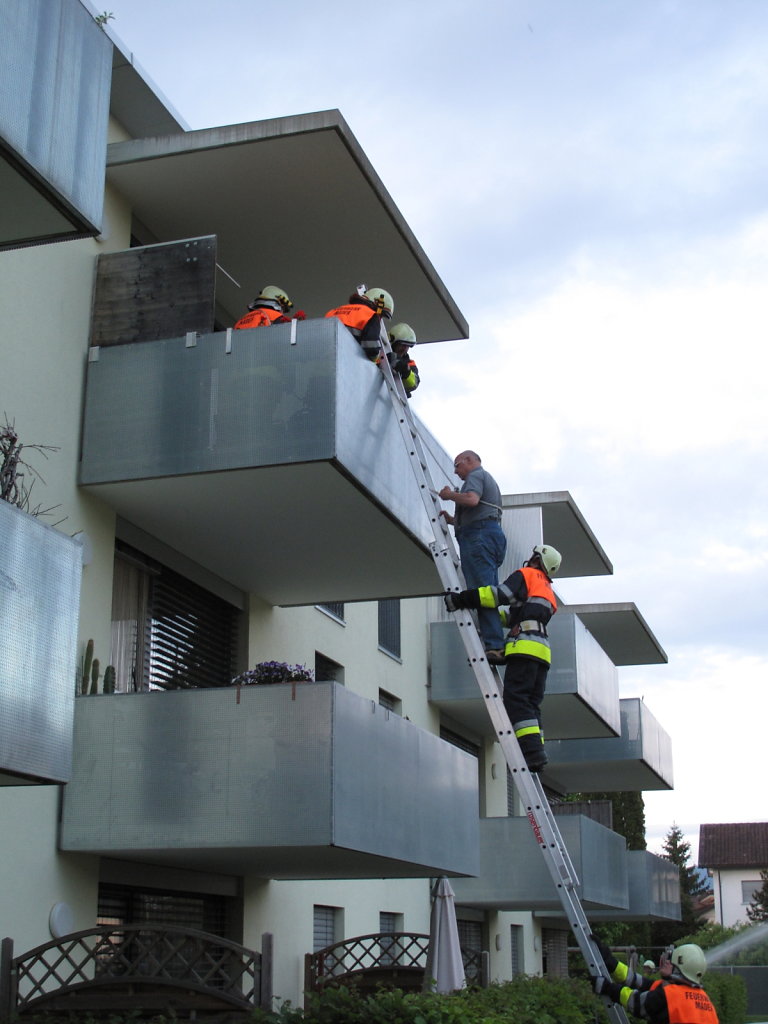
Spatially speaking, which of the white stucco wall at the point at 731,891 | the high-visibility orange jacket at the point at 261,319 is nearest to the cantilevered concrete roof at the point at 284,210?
the high-visibility orange jacket at the point at 261,319

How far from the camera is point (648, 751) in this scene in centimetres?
2784

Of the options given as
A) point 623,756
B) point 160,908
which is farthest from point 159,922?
point 623,756

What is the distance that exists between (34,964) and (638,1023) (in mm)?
7212

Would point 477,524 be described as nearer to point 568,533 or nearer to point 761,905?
point 568,533

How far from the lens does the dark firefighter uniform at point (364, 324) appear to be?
11.7 m

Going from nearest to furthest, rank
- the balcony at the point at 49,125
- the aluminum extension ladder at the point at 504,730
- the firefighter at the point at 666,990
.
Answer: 1. the balcony at the point at 49,125
2. the firefighter at the point at 666,990
3. the aluminum extension ladder at the point at 504,730

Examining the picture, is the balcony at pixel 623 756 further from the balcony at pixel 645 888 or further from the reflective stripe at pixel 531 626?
the reflective stripe at pixel 531 626

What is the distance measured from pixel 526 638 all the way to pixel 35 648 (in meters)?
4.31

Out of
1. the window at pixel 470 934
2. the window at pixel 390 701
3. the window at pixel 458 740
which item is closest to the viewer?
the window at pixel 390 701

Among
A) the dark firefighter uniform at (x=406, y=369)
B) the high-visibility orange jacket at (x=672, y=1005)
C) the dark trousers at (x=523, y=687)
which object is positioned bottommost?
the high-visibility orange jacket at (x=672, y=1005)

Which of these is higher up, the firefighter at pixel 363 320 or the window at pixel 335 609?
the firefighter at pixel 363 320

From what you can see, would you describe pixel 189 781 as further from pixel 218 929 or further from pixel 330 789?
pixel 218 929

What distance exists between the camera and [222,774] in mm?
10281

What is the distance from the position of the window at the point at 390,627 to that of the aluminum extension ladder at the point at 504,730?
25.5 ft
